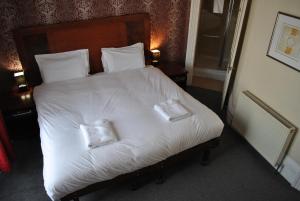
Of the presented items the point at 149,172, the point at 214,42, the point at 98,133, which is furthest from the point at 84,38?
the point at 214,42

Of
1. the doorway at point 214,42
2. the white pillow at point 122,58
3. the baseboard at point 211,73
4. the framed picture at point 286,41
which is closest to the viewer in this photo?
the framed picture at point 286,41

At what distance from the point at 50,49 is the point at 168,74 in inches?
62.4

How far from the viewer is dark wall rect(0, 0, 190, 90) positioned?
2.86 m

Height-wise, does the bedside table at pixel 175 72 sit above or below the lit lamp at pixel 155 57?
below

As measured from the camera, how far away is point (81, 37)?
10.4ft

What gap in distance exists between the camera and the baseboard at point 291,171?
240 cm

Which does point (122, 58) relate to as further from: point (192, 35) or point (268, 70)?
point (268, 70)

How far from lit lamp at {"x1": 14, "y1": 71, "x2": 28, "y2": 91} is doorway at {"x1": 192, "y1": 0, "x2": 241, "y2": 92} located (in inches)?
99.8

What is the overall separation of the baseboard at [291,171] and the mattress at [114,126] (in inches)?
29.0

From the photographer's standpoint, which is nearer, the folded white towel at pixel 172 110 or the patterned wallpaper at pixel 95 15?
the folded white towel at pixel 172 110

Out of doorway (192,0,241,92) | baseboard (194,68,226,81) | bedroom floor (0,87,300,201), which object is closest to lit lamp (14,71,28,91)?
bedroom floor (0,87,300,201)

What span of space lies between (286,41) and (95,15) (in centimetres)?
227

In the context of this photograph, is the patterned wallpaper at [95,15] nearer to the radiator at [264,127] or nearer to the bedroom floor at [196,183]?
the bedroom floor at [196,183]

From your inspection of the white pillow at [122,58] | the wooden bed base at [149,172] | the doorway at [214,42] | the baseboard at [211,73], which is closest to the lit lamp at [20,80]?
the white pillow at [122,58]
